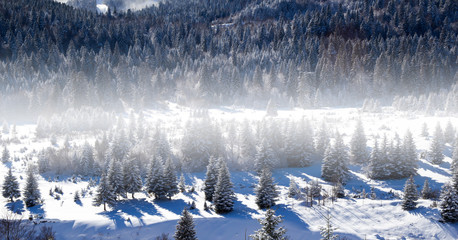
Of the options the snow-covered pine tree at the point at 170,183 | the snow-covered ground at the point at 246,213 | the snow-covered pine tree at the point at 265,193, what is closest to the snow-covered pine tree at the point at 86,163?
the snow-covered ground at the point at 246,213


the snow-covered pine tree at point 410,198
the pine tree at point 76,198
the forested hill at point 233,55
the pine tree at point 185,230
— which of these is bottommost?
the pine tree at point 76,198

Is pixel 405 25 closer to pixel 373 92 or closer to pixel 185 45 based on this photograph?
pixel 373 92

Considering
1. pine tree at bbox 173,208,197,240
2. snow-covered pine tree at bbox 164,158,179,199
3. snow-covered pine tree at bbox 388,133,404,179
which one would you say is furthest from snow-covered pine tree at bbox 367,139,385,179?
pine tree at bbox 173,208,197,240

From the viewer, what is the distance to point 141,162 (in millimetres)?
59000

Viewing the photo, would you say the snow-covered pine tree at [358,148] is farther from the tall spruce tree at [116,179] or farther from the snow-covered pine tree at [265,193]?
the tall spruce tree at [116,179]

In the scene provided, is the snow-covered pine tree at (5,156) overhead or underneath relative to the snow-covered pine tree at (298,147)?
underneath

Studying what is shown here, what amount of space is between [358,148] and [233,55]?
88.6 meters

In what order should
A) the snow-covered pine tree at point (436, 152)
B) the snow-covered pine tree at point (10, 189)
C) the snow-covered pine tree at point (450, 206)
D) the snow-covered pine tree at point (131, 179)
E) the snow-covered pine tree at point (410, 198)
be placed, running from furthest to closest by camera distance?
1. the snow-covered pine tree at point (436, 152)
2. the snow-covered pine tree at point (131, 179)
3. the snow-covered pine tree at point (10, 189)
4. the snow-covered pine tree at point (410, 198)
5. the snow-covered pine tree at point (450, 206)

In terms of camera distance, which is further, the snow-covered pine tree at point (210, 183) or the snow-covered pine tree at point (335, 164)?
the snow-covered pine tree at point (335, 164)

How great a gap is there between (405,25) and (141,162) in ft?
475

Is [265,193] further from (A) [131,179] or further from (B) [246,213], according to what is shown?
(A) [131,179]

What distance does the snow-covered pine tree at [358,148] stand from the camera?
58.6m

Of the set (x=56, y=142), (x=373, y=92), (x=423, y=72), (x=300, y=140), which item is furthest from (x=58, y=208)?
(x=423, y=72)

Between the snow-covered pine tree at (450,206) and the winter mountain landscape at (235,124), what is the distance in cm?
15
